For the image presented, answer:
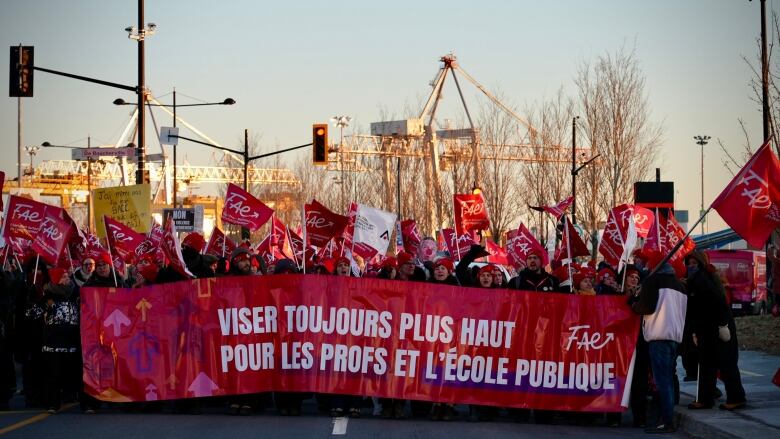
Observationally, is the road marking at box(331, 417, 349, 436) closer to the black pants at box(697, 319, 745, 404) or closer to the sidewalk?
the sidewalk

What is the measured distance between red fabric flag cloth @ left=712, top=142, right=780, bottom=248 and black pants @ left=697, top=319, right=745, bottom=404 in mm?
Answer: 1731

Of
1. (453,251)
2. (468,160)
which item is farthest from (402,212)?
(453,251)

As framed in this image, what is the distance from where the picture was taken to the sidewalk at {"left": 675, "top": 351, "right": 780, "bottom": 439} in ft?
41.3

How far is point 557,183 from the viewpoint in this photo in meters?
51.6

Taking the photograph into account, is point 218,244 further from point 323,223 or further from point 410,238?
point 323,223

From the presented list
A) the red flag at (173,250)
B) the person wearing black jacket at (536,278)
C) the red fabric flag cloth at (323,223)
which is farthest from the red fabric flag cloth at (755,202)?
the red flag at (173,250)

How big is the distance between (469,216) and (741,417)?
1332 cm

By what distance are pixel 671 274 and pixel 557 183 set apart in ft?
125

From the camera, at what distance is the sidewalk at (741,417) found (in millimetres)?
12578

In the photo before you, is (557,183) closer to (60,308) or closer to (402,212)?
(402,212)

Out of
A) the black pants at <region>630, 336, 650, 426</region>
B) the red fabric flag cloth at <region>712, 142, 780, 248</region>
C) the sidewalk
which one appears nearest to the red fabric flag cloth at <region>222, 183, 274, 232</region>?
the sidewalk

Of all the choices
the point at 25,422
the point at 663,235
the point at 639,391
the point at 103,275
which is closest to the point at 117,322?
the point at 103,275

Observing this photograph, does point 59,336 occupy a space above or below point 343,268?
below

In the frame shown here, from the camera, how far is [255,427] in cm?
1344
